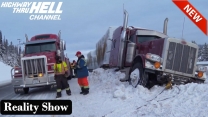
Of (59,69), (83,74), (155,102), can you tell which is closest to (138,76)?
(83,74)

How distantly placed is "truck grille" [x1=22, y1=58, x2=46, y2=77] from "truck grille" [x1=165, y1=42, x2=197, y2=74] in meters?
5.55

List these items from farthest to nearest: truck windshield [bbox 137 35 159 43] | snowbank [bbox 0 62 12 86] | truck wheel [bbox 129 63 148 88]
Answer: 1. snowbank [bbox 0 62 12 86]
2. truck windshield [bbox 137 35 159 43]
3. truck wheel [bbox 129 63 148 88]

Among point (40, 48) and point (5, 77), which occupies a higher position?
point (40, 48)

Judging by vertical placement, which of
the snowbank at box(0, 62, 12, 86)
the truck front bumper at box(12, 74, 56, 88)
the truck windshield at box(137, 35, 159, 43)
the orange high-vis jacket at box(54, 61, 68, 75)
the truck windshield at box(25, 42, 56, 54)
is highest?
the truck windshield at box(137, 35, 159, 43)

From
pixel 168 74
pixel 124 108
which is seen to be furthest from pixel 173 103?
pixel 168 74

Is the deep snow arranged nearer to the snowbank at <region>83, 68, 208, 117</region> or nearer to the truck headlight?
the snowbank at <region>83, 68, 208, 117</region>

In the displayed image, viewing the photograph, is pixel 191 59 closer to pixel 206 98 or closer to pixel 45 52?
pixel 206 98

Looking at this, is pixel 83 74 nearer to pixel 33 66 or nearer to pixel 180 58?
pixel 33 66

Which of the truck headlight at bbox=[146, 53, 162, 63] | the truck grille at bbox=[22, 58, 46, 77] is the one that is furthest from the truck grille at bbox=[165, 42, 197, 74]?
the truck grille at bbox=[22, 58, 46, 77]

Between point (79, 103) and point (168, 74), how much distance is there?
3.32 meters

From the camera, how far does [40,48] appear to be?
12688 mm

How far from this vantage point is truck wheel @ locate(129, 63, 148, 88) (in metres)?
8.93

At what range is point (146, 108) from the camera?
21.3 ft

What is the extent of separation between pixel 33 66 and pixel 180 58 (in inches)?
250
